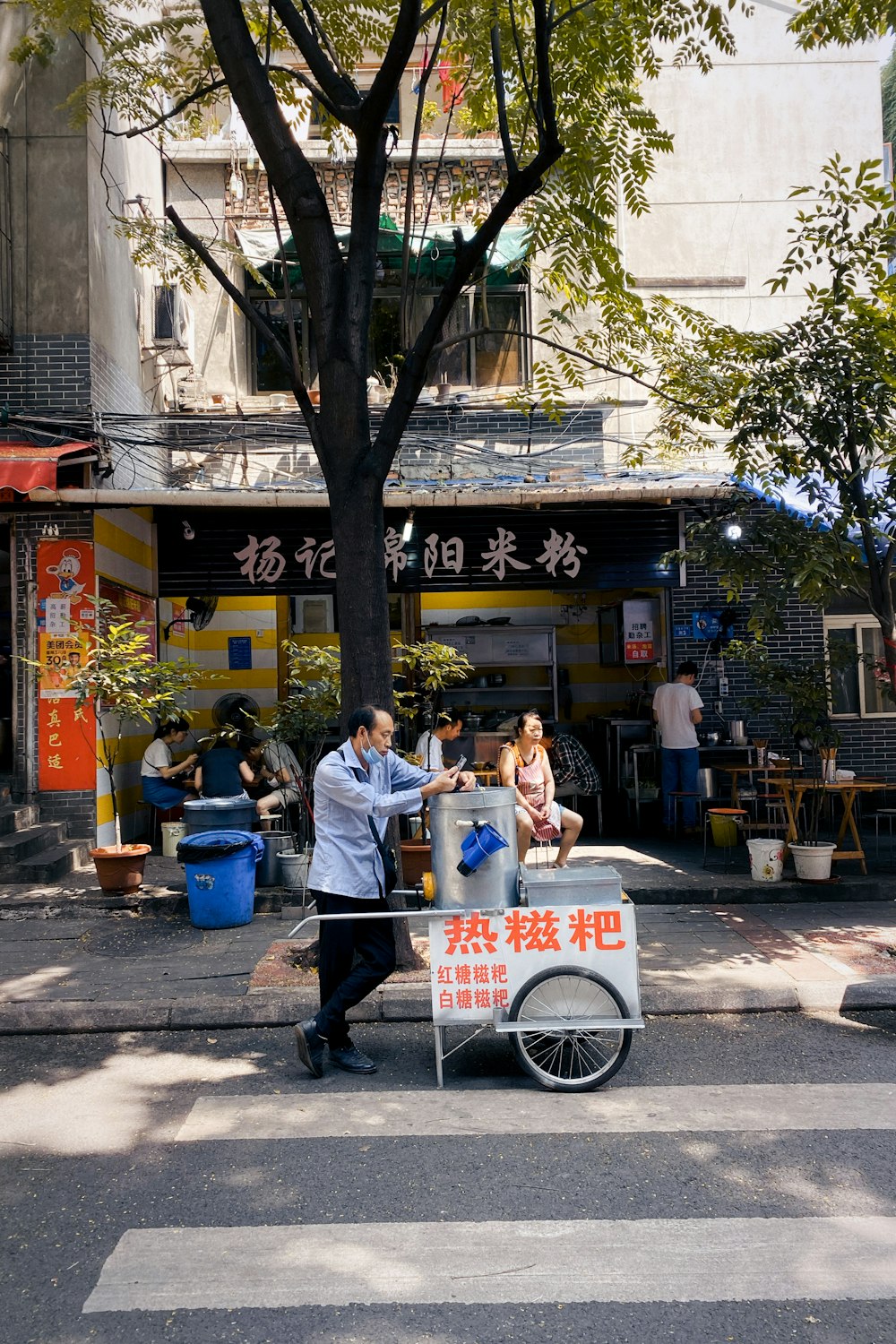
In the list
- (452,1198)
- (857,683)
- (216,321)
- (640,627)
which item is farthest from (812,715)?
(216,321)

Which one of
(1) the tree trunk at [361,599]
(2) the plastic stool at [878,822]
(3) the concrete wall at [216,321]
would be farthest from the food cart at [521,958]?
(3) the concrete wall at [216,321]

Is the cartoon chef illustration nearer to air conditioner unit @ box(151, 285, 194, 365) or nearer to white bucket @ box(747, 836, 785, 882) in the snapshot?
air conditioner unit @ box(151, 285, 194, 365)

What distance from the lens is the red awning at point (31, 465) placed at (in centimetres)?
999

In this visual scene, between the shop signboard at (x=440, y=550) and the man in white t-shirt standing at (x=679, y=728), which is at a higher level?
the shop signboard at (x=440, y=550)

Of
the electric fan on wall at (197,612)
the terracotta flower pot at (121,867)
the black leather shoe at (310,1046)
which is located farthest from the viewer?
the electric fan on wall at (197,612)

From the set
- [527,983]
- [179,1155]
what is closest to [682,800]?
[527,983]

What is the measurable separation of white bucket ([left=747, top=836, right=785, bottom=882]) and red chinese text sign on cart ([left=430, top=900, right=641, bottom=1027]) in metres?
5.11

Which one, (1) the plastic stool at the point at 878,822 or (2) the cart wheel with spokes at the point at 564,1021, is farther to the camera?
(1) the plastic stool at the point at 878,822

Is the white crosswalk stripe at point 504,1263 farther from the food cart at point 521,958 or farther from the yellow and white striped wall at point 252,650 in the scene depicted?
the yellow and white striped wall at point 252,650

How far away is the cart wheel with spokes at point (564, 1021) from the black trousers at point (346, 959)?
0.80 metres

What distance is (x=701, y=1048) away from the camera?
244 inches

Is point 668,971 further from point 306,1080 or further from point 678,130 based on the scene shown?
point 678,130

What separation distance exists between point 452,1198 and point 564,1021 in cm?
137

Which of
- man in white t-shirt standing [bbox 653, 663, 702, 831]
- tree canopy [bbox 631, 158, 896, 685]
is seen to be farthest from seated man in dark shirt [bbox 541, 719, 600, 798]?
tree canopy [bbox 631, 158, 896, 685]
